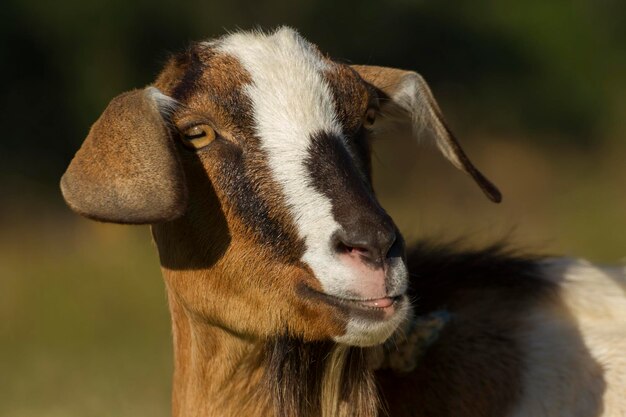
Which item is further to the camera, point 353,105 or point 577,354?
point 577,354

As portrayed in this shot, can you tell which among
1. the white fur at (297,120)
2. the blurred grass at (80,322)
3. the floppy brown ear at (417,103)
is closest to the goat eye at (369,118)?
the white fur at (297,120)

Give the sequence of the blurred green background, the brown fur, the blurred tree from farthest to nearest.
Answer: the blurred tree < the blurred green background < the brown fur

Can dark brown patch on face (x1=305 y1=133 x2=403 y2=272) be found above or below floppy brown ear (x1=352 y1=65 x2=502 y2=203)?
above

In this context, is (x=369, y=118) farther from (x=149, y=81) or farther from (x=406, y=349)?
(x=149, y=81)

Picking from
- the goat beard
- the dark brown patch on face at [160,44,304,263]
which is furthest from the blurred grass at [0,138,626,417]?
the dark brown patch on face at [160,44,304,263]

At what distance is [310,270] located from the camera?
11.4 ft

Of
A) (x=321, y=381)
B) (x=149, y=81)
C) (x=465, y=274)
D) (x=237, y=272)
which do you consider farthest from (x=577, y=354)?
(x=149, y=81)

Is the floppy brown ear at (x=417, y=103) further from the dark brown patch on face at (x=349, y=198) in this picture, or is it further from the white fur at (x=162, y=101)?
the white fur at (x=162, y=101)

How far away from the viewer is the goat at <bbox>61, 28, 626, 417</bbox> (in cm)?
345

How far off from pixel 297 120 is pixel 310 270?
0.54 m

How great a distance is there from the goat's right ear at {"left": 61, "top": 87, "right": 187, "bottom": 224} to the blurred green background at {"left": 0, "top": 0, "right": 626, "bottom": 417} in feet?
15.3

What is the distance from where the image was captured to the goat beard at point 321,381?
12.5ft

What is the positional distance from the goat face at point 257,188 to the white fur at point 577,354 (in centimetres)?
93

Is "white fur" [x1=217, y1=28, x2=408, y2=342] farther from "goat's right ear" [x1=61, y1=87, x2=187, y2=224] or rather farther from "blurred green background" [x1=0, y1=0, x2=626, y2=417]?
"blurred green background" [x1=0, y1=0, x2=626, y2=417]
